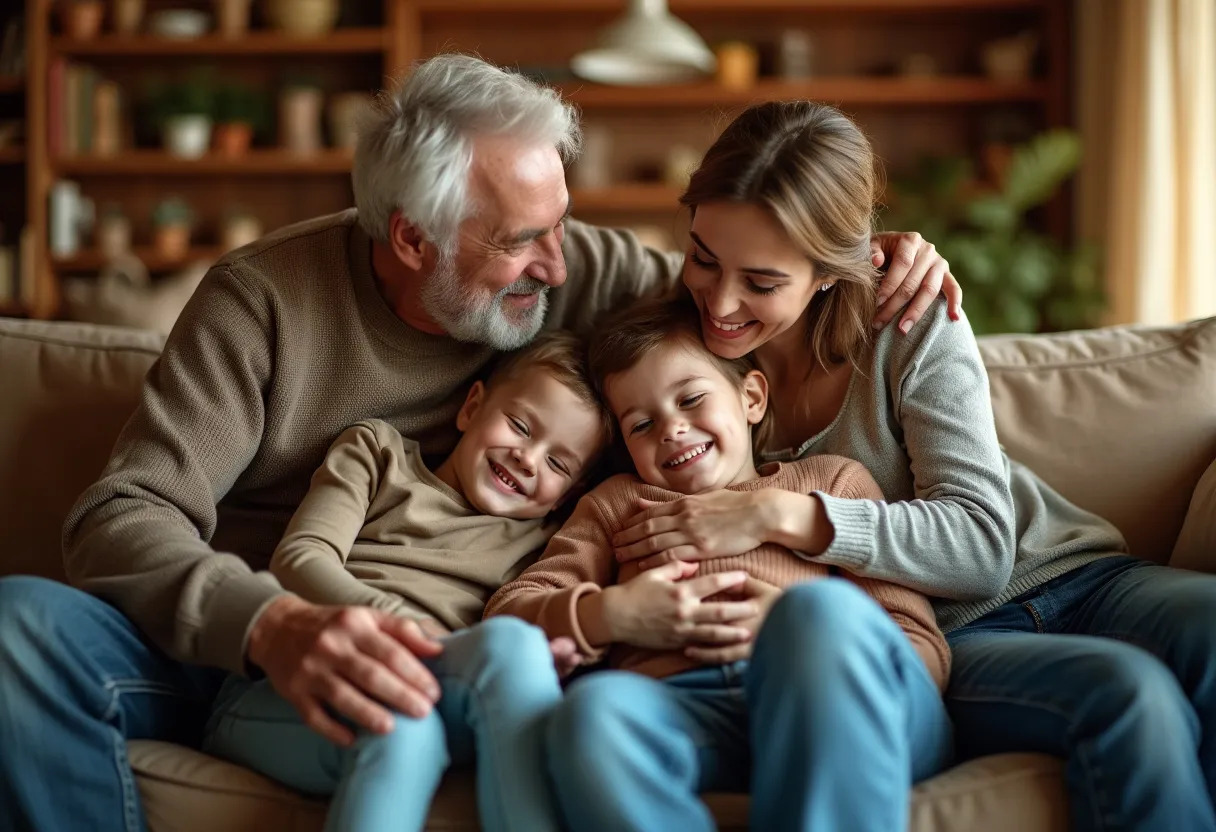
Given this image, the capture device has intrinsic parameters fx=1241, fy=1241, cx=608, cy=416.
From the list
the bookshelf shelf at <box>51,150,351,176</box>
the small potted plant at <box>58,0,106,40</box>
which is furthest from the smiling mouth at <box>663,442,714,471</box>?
the small potted plant at <box>58,0,106,40</box>

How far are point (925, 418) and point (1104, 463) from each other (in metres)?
0.47

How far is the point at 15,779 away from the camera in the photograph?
1.38 meters

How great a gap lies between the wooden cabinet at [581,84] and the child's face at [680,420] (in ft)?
11.3

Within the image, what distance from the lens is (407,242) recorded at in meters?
1.89

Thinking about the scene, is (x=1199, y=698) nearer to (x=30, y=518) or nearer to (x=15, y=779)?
(x=15, y=779)

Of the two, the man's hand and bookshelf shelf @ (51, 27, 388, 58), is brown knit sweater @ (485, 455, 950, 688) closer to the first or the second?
the man's hand

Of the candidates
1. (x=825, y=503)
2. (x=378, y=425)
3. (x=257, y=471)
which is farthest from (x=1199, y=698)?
(x=257, y=471)

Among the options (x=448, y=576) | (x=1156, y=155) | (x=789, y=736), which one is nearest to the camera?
(x=789, y=736)

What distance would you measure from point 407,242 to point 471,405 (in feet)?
0.88

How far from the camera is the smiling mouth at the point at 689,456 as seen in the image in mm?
1733

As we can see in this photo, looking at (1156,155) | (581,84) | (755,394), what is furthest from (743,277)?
(581,84)

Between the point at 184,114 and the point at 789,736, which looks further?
the point at 184,114

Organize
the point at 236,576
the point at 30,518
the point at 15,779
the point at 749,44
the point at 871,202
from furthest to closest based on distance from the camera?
the point at 749,44, the point at 30,518, the point at 871,202, the point at 236,576, the point at 15,779

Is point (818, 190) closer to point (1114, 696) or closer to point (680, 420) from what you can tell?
point (680, 420)
